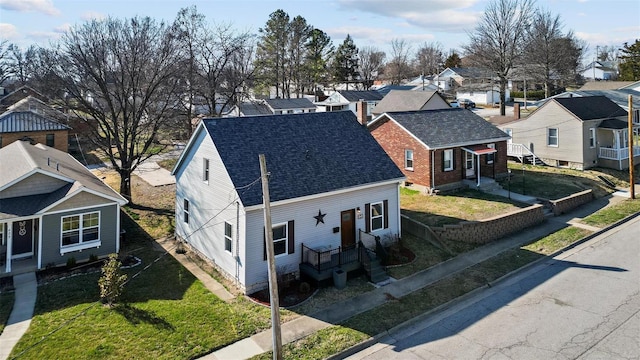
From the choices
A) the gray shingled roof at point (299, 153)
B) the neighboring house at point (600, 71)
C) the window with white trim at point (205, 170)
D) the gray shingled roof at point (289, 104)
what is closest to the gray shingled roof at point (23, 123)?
the window with white trim at point (205, 170)

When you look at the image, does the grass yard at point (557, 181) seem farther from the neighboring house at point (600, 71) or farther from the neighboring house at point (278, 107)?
the neighboring house at point (600, 71)

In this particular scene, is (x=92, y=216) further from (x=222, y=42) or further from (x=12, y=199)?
(x=222, y=42)

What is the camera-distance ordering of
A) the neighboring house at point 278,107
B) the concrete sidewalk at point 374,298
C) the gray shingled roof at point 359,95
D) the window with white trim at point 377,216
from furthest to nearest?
the gray shingled roof at point 359,95 → the neighboring house at point 278,107 → the window with white trim at point 377,216 → the concrete sidewalk at point 374,298

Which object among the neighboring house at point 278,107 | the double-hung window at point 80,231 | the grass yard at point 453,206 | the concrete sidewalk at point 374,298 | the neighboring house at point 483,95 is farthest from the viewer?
the neighboring house at point 483,95

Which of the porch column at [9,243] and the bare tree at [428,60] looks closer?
the porch column at [9,243]

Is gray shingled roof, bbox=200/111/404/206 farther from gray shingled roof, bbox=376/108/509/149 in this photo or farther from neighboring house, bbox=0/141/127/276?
gray shingled roof, bbox=376/108/509/149

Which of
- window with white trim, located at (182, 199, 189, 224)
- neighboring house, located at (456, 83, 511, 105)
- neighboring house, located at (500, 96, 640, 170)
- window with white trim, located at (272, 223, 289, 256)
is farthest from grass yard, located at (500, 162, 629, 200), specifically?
neighboring house, located at (456, 83, 511, 105)

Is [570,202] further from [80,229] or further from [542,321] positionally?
→ [80,229]
